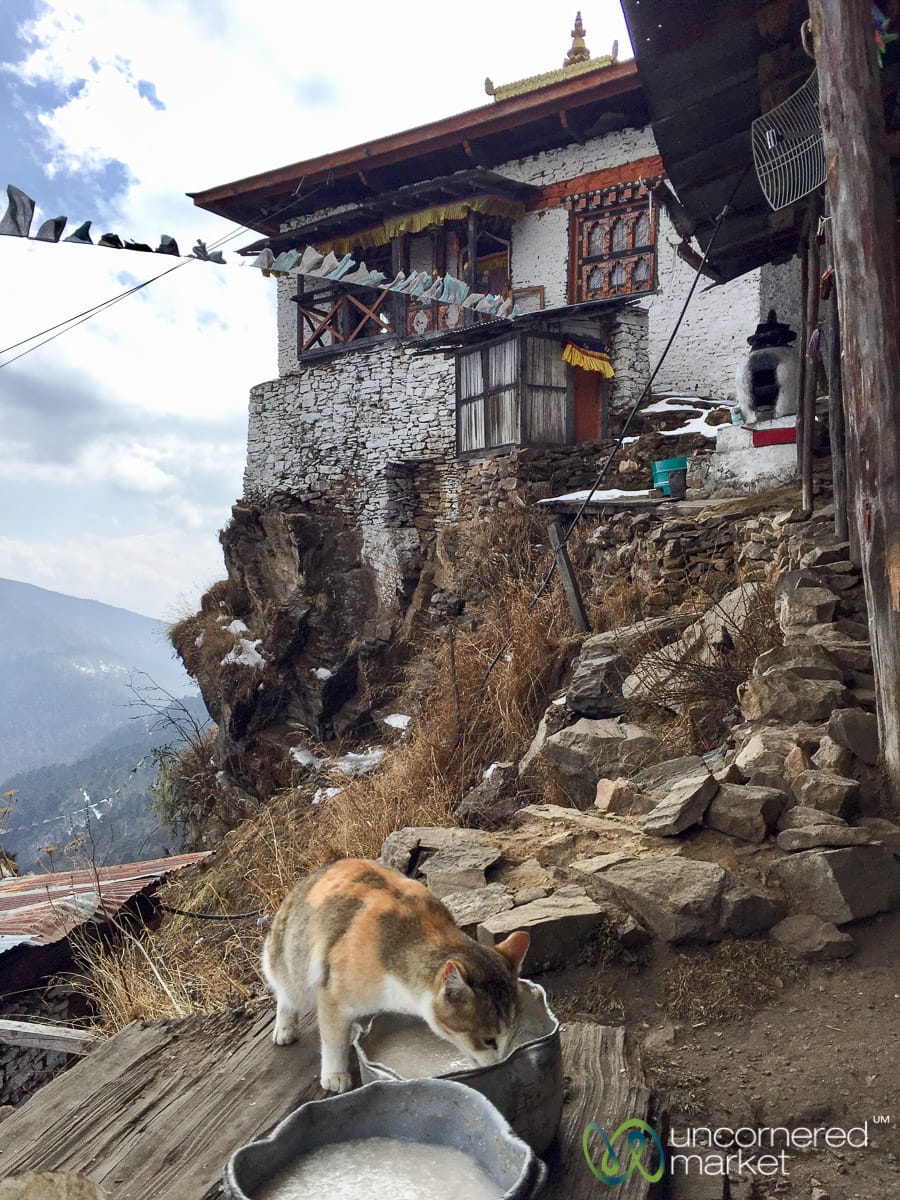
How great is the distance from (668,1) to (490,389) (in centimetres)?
1148

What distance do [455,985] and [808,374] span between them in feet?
24.8

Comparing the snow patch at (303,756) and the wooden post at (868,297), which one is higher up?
the wooden post at (868,297)

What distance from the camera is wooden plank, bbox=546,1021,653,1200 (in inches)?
62.9

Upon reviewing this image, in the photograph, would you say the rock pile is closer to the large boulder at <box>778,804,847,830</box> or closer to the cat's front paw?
the large boulder at <box>778,804,847,830</box>

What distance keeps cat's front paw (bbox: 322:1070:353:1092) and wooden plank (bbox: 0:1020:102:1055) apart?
2553 millimetres

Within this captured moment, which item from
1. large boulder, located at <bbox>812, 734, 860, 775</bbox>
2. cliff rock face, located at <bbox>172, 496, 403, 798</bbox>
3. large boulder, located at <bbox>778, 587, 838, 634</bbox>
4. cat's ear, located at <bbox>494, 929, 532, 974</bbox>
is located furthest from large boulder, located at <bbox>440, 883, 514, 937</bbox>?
cliff rock face, located at <bbox>172, 496, 403, 798</bbox>

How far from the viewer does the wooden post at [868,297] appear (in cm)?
409

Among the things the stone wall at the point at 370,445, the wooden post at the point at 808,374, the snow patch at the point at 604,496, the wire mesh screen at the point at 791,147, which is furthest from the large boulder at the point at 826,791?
the stone wall at the point at 370,445

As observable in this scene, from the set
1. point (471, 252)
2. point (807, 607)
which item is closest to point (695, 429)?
point (471, 252)

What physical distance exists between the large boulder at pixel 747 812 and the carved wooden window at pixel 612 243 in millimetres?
16516

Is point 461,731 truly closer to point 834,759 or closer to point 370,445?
point 834,759

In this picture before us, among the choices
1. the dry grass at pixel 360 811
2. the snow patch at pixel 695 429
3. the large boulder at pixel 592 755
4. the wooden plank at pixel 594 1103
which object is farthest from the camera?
the snow patch at pixel 695 429

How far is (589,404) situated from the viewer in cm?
1750

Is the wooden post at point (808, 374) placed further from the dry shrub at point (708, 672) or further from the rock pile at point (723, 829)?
the rock pile at point (723, 829)
